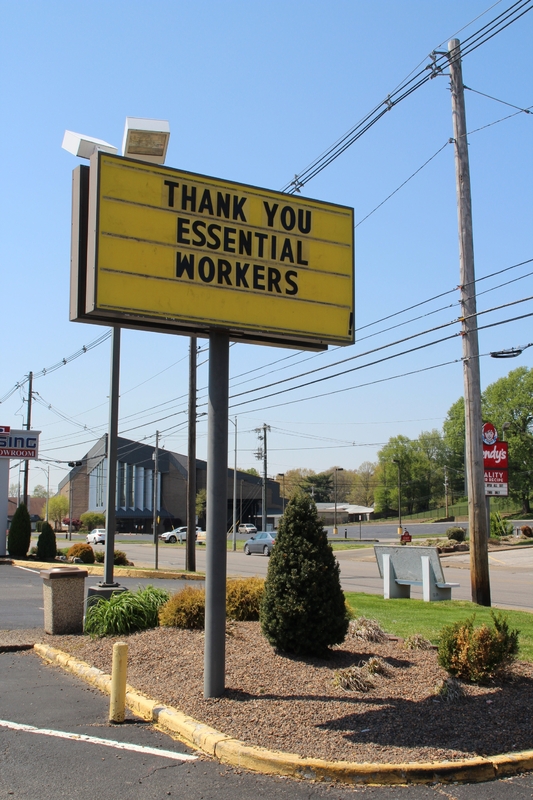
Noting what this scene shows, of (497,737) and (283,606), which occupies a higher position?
(283,606)

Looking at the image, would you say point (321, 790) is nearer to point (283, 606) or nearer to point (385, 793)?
point (385, 793)

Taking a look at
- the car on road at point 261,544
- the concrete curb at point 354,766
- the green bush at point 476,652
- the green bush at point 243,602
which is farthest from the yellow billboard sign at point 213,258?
the car on road at point 261,544

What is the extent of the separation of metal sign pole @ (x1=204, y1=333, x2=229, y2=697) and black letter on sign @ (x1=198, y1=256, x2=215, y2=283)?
58 cm

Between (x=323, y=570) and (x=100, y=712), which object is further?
(x=323, y=570)

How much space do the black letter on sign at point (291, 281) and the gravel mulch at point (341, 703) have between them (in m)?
3.93

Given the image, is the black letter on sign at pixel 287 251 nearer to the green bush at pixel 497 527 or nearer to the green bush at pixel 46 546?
the green bush at pixel 46 546

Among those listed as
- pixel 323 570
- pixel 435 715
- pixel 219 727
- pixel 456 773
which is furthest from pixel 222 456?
pixel 456 773

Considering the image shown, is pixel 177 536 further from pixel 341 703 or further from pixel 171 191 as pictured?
pixel 341 703

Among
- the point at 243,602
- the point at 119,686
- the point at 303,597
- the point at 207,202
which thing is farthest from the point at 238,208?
the point at 243,602

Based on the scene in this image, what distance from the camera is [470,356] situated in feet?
48.5

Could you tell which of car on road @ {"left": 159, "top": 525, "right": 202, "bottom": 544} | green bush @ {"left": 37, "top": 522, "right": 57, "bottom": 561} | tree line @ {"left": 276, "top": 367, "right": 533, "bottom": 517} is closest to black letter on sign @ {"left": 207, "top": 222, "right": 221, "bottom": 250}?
green bush @ {"left": 37, "top": 522, "right": 57, "bottom": 561}

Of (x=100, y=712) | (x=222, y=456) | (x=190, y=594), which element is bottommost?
(x=100, y=712)

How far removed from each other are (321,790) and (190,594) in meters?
5.17

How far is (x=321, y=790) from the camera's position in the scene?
4.96 meters
